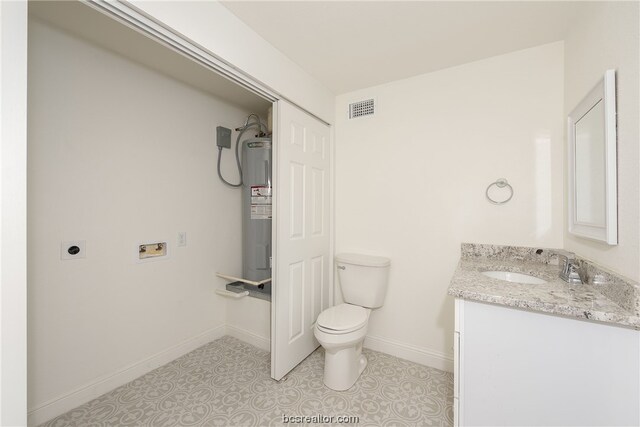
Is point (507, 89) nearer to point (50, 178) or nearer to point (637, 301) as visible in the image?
point (637, 301)

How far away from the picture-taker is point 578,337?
0.98 meters

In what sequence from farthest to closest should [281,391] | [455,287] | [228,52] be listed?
1. [281,391]
2. [228,52]
3. [455,287]

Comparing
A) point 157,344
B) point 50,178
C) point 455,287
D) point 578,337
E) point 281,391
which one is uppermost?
point 50,178

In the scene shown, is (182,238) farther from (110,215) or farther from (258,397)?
(258,397)

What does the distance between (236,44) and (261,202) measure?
1.22 meters

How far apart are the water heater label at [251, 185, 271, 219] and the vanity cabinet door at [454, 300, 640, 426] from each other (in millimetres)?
1656

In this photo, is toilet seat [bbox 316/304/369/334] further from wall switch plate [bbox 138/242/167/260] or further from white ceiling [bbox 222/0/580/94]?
white ceiling [bbox 222/0/580/94]

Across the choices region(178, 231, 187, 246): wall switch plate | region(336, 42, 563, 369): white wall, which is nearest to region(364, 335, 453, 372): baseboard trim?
region(336, 42, 563, 369): white wall

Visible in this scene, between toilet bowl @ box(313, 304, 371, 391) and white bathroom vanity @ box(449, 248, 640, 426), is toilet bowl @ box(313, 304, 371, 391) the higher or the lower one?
the lower one

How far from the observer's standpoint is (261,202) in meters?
2.35

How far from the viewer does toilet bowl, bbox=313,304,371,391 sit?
171cm

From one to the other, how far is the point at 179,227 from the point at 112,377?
3.62 ft

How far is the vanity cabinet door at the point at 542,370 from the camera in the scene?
36.4 inches

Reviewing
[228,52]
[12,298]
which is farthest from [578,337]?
[228,52]
